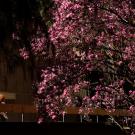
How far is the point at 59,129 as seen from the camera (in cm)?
2048

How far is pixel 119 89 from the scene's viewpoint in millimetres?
17984

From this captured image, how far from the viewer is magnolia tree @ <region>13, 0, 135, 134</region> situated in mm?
16734

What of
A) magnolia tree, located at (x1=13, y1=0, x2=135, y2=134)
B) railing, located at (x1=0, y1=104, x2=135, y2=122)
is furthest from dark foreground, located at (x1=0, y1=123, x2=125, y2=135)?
magnolia tree, located at (x1=13, y1=0, x2=135, y2=134)

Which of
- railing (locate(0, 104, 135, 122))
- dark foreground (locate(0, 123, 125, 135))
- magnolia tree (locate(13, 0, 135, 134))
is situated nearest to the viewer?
magnolia tree (locate(13, 0, 135, 134))

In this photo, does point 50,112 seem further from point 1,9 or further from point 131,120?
point 1,9

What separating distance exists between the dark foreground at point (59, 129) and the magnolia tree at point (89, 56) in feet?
2.95

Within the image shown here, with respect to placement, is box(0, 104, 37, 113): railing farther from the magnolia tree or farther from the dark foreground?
the magnolia tree

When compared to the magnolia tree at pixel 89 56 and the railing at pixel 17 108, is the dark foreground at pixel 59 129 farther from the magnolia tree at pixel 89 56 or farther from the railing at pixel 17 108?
the magnolia tree at pixel 89 56

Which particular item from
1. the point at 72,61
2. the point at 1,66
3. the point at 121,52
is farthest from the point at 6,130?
the point at 1,66

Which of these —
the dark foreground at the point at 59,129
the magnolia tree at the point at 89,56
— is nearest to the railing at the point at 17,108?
the dark foreground at the point at 59,129

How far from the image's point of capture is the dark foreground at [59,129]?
18184 millimetres

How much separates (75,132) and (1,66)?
15277mm

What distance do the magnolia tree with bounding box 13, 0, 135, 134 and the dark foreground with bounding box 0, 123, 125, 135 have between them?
2.95 ft

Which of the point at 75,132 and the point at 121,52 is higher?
the point at 121,52
